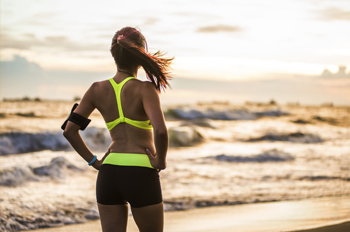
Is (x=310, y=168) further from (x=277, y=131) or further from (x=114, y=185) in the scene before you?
(x=277, y=131)

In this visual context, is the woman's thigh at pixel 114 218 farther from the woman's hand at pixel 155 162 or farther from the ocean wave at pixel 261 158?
the ocean wave at pixel 261 158

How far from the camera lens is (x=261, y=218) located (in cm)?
648

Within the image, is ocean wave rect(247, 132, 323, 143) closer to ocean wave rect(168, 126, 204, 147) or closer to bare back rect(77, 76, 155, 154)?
ocean wave rect(168, 126, 204, 147)

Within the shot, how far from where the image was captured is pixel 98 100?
271 centimetres

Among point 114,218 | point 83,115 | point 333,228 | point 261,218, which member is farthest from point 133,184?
point 261,218

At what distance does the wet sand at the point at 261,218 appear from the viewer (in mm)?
5910

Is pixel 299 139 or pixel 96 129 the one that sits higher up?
pixel 96 129

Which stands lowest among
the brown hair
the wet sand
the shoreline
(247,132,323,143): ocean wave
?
(247,132,323,143): ocean wave

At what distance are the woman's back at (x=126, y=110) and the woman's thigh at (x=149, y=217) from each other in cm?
39

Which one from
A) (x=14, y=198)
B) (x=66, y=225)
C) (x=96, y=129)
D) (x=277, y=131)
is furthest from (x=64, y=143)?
(x=277, y=131)

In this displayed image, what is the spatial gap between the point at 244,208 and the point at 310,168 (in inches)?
224

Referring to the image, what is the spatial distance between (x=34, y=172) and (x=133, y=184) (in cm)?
836

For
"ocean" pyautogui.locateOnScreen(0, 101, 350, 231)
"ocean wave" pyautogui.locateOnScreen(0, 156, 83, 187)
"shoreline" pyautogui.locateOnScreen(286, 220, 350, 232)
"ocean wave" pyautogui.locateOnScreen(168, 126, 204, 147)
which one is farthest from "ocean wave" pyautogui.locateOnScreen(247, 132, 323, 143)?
"shoreline" pyautogui.locateOnScreen(286, 220, 350, 232)

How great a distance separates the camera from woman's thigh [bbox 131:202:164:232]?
8.73 feet
